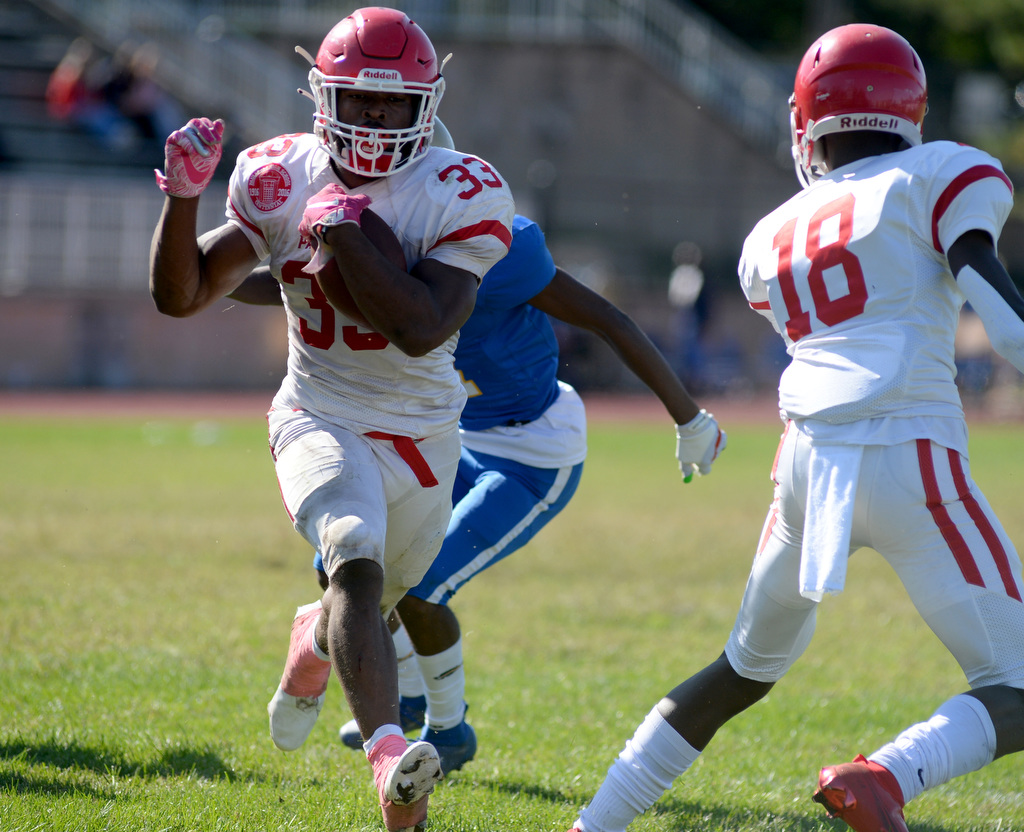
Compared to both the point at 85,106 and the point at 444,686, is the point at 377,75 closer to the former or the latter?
the point at 444,686

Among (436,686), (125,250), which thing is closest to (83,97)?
(125,250)

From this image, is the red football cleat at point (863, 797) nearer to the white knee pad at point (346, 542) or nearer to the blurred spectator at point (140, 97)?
the white knee pad at point (346, 542)

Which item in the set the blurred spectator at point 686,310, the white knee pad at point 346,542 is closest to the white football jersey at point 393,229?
the white knee pad at point 346,542

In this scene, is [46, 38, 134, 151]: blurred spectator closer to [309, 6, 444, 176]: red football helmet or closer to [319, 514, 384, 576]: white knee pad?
[309, 6, 444, 176]: red football helmet

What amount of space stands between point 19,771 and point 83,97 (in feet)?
67.0

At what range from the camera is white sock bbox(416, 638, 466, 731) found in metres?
3.97

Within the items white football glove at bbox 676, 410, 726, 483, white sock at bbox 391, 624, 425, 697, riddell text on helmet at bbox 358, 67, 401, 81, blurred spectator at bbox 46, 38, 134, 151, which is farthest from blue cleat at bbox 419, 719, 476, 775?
blurred spectator at bbox 46, 38, 134, 151

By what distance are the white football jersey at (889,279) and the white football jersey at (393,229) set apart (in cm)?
85

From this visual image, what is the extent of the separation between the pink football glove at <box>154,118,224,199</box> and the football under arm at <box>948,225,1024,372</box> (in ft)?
6.12

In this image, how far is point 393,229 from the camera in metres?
3.15

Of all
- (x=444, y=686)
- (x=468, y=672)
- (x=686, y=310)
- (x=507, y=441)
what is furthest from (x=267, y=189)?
(x=686, y=310)

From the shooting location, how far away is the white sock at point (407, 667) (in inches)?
168

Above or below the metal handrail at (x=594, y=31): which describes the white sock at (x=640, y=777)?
above

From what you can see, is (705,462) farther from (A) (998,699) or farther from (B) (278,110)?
(B) (278,110)
